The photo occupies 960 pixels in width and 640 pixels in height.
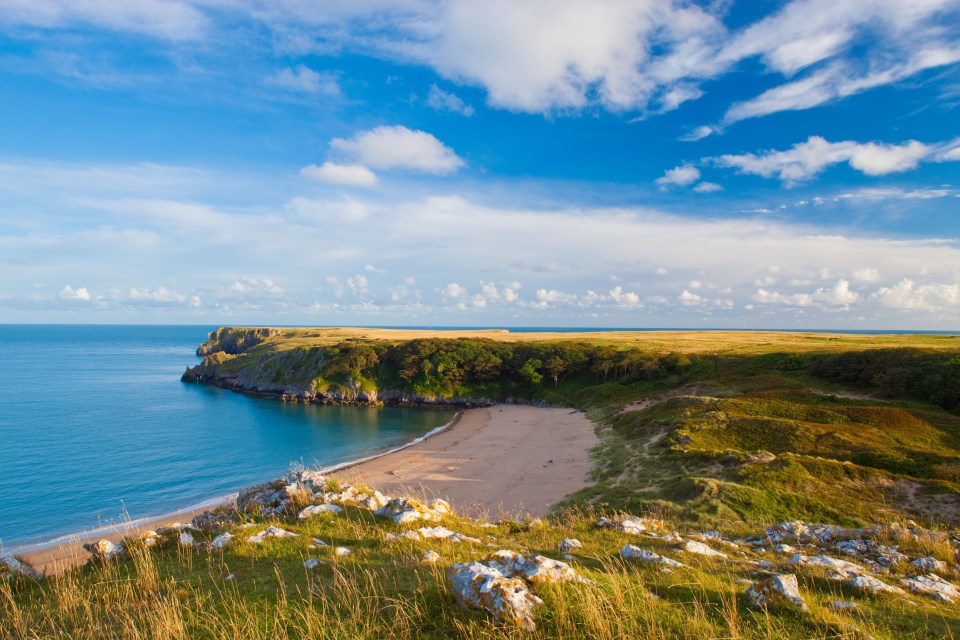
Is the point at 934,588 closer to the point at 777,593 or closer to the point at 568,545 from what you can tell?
the point at 777,593

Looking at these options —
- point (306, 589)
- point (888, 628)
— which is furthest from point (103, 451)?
point (888, 628)

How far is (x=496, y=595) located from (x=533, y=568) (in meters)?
1.07

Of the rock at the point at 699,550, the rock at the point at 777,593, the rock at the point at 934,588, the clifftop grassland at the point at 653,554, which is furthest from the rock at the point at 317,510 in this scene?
the rock at the point at 934,588

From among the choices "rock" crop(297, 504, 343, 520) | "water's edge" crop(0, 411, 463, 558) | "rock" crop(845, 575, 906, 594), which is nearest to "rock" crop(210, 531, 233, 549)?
"rock" crop(297, 504, 343, 520)

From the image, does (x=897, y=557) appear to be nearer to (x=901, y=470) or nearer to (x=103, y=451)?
(x=901, y=470)

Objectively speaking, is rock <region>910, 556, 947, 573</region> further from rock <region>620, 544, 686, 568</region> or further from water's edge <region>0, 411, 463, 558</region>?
water's edge <region>0, 411, 463, 558</region>

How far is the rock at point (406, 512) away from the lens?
12807mm

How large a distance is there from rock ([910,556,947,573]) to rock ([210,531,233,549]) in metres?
18.2

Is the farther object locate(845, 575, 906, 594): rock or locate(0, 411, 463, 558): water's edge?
locate(0, 411, 463, 558): water's edge

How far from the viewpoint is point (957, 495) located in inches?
830

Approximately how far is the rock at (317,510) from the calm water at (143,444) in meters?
18.7

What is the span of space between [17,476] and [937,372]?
84.2 m

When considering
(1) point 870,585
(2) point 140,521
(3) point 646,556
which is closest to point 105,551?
(3) point 646,556

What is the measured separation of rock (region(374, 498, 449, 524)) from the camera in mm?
12807
